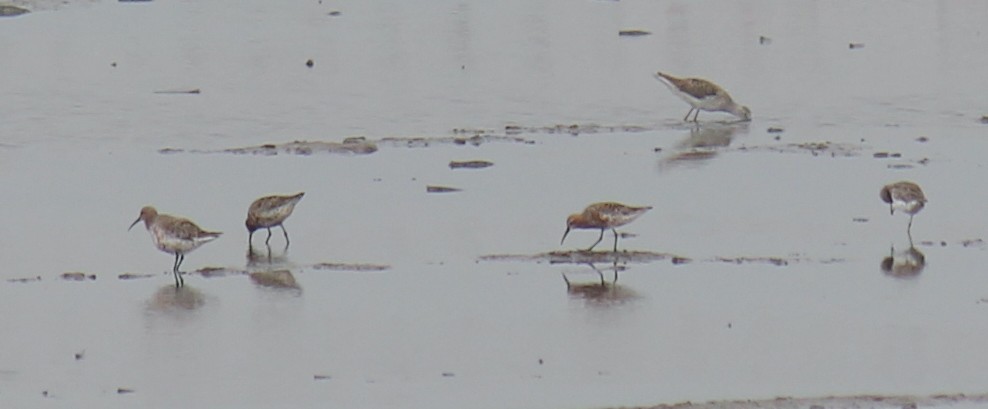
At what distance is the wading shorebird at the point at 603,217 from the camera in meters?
16.8

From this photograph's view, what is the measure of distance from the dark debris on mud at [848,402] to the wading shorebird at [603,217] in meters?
4.93

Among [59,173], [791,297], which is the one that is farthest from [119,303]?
[59,173]

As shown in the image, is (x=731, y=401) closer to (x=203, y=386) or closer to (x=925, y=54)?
(x=203, y=386)

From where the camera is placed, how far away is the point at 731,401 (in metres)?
11.9

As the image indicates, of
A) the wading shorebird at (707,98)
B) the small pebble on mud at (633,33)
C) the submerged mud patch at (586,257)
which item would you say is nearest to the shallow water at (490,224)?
the submerged mud patch at (586,257)

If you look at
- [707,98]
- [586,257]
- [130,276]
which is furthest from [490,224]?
[707,98]

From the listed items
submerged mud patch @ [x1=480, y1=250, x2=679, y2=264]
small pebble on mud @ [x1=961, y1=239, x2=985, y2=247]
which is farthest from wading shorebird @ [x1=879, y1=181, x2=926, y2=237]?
submerged mud patch @ [x1=480, y1=250, x2=679, y2=264]

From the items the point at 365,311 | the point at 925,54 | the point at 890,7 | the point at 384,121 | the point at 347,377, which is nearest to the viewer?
the point at 347,377

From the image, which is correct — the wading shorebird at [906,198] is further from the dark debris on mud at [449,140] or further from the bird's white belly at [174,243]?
the dark debris on mud at [449,140]

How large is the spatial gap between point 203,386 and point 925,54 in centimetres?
2207

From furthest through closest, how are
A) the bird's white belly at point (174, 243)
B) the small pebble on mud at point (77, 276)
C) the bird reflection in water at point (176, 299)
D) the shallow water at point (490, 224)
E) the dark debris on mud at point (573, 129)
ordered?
the dark debris on mud at point (573, 129), the bird's white belly at point (174, 243), the small pebble on mud at point (77, 276), the bird reflection in water at point (176, 299), the shallow water at point (490, 224)

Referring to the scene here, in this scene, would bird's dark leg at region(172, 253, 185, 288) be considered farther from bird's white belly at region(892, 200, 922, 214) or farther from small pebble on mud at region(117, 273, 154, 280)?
bird's white belly at region(892, 200, 922, 214)

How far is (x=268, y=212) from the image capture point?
17281mm

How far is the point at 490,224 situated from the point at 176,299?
3690mm
